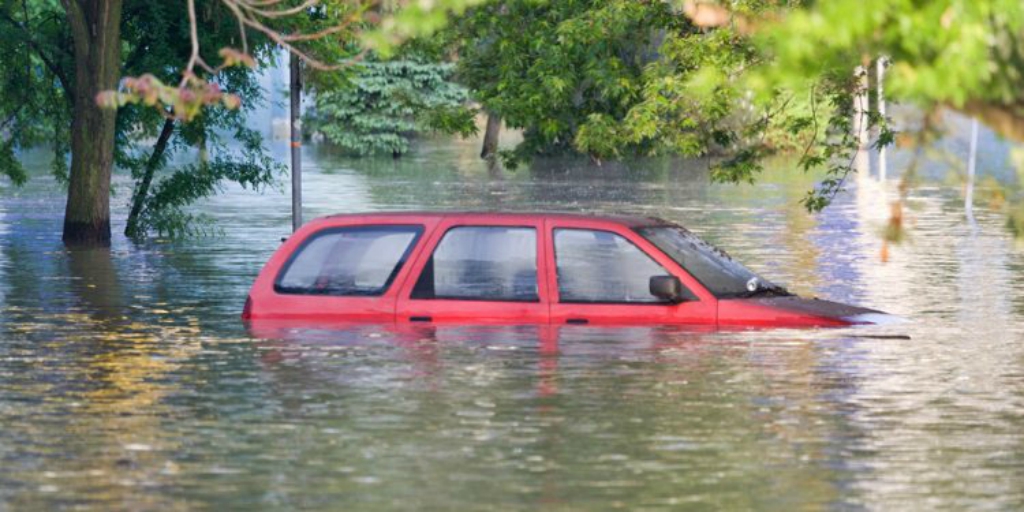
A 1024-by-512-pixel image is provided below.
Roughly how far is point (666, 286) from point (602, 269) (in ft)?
2.38

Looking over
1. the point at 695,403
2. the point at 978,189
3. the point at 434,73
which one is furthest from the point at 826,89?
the point at 434,73

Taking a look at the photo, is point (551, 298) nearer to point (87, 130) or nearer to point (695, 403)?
point (695, 403)

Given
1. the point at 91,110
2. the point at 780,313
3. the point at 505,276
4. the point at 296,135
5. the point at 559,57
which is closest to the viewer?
the point at 780,313

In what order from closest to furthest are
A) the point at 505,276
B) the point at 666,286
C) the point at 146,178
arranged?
1. the point at 666,286
2. the point at 505,276
3. the point at 146,178

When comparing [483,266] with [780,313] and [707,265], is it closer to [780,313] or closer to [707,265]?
[707,265]

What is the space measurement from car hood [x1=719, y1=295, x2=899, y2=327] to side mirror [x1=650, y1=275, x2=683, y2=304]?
377mm

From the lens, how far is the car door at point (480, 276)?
57.6ft

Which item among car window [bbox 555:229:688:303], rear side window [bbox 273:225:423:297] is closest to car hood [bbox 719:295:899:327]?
car window [bbox 555:229:688:303]

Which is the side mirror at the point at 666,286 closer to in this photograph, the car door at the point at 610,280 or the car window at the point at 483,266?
the car door at the point at 610,280

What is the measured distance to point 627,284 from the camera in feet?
57.5

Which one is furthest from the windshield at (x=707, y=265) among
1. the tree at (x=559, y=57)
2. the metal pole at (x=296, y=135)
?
the metal pole at (x=296, y=135)

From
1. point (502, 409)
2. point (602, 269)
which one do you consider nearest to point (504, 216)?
point (602, 269)

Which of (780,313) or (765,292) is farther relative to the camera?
(765,292)

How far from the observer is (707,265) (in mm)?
17922
